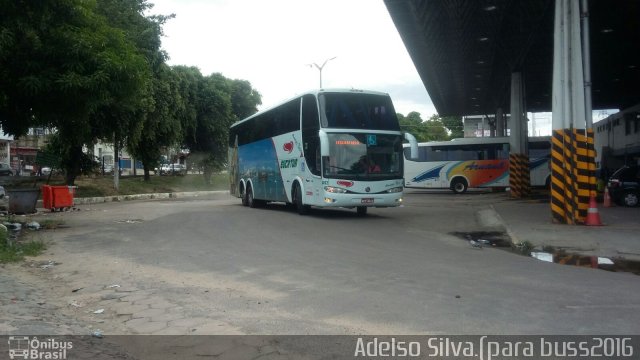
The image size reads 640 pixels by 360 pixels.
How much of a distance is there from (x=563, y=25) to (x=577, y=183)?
446 cm

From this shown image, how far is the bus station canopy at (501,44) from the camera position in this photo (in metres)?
20.3

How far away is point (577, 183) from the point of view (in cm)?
1478

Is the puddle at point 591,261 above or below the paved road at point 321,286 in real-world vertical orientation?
below

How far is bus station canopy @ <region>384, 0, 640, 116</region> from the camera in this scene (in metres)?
20.3

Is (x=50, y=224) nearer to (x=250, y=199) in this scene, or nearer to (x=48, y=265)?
(x=48, y=265)

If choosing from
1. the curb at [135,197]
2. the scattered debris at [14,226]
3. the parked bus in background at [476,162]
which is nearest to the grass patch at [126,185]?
the curb at [135,197]

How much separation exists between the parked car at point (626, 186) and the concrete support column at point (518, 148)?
23.4 feet

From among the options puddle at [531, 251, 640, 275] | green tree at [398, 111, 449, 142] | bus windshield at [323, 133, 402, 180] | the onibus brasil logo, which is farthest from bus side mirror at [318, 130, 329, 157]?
green tree at [398, 111, 449, 142]

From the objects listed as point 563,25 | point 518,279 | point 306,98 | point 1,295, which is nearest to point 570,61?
point 563,25

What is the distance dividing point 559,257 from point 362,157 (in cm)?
733

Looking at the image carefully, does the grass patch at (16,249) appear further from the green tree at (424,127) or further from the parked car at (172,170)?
the green tree at (424,127)

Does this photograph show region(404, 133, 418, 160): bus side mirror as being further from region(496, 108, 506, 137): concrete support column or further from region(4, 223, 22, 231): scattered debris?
region(496, 108, 506, 137): concrete support column

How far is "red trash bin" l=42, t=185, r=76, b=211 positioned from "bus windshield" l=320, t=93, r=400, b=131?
12.0 metres

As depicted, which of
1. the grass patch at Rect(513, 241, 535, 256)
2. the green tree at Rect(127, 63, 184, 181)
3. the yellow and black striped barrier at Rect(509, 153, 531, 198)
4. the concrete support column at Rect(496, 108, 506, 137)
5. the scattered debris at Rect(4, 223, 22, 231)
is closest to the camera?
the grass patch at Rect(513, 241, 535, 256)
